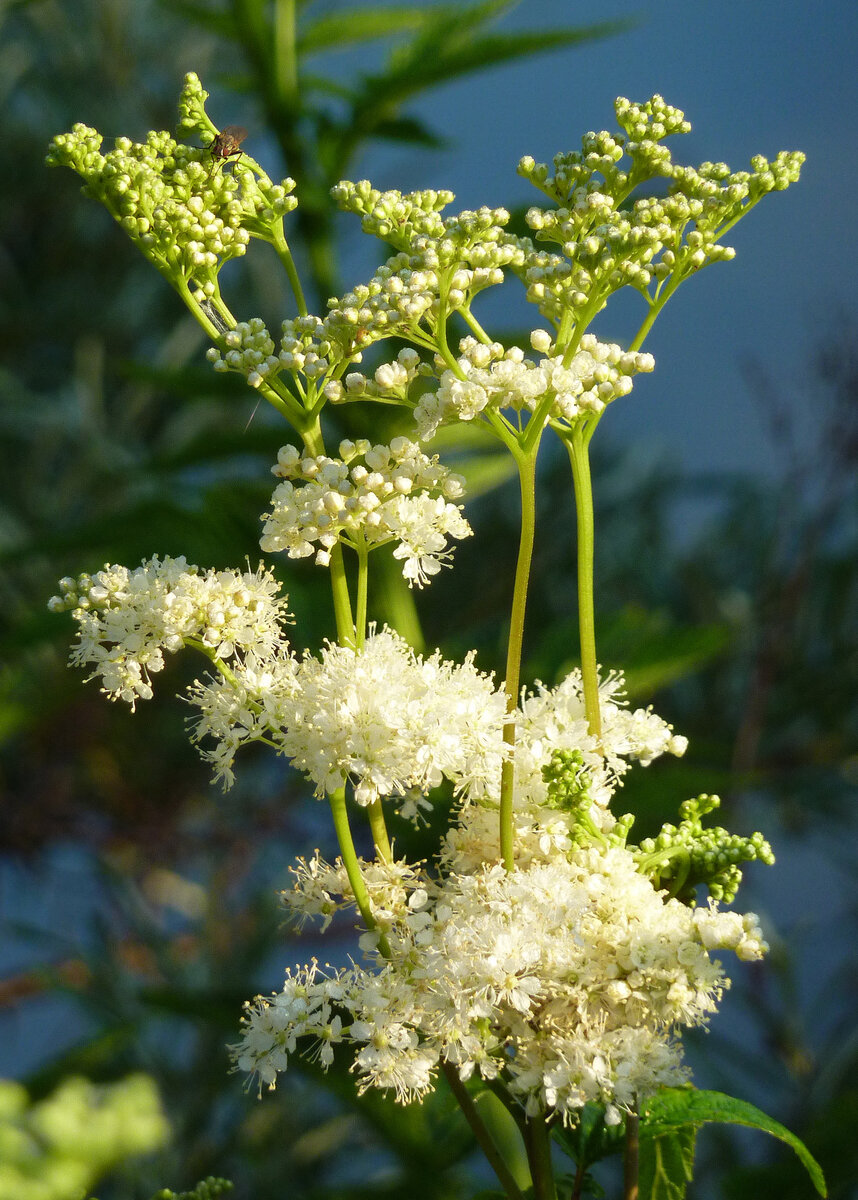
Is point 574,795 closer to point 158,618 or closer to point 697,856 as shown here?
point 697,856

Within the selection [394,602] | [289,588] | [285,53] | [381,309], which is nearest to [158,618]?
[381,309]

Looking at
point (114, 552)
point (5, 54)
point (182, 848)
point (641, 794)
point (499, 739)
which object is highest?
point (5, 54)

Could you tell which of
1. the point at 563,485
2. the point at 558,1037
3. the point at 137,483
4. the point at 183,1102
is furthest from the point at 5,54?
the point at 558,1037

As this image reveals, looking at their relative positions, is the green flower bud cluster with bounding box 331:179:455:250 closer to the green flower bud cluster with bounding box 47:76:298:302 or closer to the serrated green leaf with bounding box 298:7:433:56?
the green flower bud cluster with bounding box 47:76:298:302

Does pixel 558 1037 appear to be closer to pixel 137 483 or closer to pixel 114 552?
pixel 114 552

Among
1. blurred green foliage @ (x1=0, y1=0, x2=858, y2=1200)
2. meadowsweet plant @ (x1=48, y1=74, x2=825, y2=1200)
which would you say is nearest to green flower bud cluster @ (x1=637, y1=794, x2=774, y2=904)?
meadowsweet plant @ (x1=48, y1=74, x2=825, y2=1200)

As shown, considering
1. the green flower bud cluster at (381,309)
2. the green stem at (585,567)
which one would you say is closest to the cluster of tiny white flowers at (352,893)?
the green stem at (585,567)

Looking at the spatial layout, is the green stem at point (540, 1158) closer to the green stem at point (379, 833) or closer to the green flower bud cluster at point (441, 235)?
the green stem at point (379, 833)
